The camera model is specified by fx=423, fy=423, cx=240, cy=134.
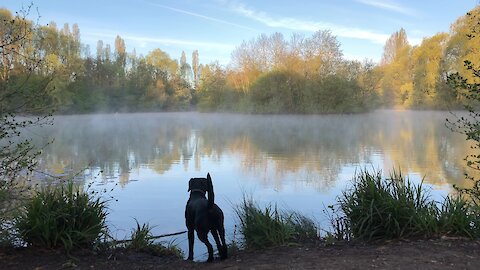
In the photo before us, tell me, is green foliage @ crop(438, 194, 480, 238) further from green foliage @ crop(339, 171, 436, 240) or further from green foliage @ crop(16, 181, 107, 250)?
green foliage @ crop(16, 181, 107, 250)

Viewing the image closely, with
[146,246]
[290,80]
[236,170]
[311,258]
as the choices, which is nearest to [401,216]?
[311,258]

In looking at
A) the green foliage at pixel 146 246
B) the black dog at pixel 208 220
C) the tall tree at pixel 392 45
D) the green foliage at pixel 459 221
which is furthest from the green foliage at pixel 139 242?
the tall tree at pixel 392 45

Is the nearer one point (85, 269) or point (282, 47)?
point (85, 269)

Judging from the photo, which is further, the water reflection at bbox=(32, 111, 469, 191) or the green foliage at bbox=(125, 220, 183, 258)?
the water reflection at bbox=(32, 111, 469, 191)

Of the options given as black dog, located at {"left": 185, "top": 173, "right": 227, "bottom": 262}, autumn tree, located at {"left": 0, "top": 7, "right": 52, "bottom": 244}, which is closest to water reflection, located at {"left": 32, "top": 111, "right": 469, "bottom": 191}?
black dog, located at {"left": 185, "top": 173, "right": 227, "bottom": 262}

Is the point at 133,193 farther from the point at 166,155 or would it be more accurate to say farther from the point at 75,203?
the point at 166,155

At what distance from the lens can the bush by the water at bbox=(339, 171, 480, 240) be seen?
16.4 ft

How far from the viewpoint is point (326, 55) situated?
49.7 m

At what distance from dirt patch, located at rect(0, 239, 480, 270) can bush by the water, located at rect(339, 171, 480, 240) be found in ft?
0.77

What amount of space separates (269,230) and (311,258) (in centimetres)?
93

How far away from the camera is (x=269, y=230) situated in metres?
5.28

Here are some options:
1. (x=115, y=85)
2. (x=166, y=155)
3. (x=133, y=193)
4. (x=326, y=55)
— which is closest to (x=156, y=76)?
(x=115, y=85)

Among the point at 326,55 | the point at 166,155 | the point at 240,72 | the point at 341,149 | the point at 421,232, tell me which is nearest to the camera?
the point at 421,232

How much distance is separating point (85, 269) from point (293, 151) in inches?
549
